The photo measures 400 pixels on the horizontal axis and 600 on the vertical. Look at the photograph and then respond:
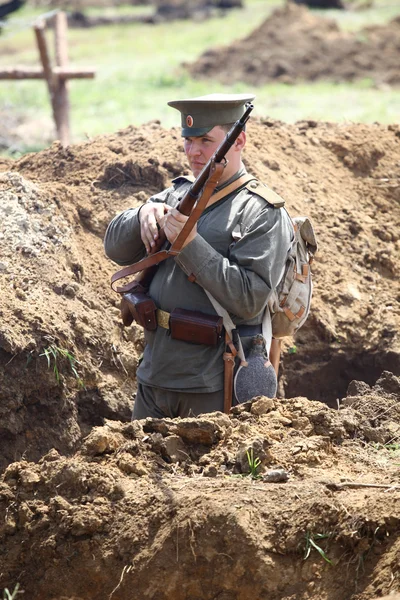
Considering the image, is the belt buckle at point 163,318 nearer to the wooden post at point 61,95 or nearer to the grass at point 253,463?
the grass at point 253,463

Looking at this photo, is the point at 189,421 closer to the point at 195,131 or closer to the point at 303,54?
the point at 195,131

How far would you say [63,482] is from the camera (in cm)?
378

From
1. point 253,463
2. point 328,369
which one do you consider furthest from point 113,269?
point 253,463

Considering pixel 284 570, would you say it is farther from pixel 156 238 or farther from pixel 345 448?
pixel 156 238

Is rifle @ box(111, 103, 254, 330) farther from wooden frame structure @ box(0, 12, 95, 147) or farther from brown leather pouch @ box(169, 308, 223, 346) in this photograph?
wooden frame structure @ box(0, 12, 95, 147)

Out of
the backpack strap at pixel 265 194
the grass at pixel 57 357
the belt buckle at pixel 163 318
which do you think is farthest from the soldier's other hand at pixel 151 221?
the grass at pixel 57 357

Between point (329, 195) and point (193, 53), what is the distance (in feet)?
45.9

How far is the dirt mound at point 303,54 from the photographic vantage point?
17094 mm

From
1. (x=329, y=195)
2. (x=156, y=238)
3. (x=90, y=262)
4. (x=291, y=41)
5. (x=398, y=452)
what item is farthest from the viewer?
(x=291, y=41)

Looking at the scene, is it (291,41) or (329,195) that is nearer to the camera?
(329,195)

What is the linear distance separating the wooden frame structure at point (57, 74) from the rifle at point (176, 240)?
698cm

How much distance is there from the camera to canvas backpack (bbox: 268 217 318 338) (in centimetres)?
469

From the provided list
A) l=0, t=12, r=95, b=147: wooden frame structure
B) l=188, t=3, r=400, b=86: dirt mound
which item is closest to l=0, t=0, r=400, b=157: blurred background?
l=188, t=3, r=400, b=86: dirt mound

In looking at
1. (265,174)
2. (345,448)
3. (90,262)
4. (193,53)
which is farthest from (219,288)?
(193,53)
